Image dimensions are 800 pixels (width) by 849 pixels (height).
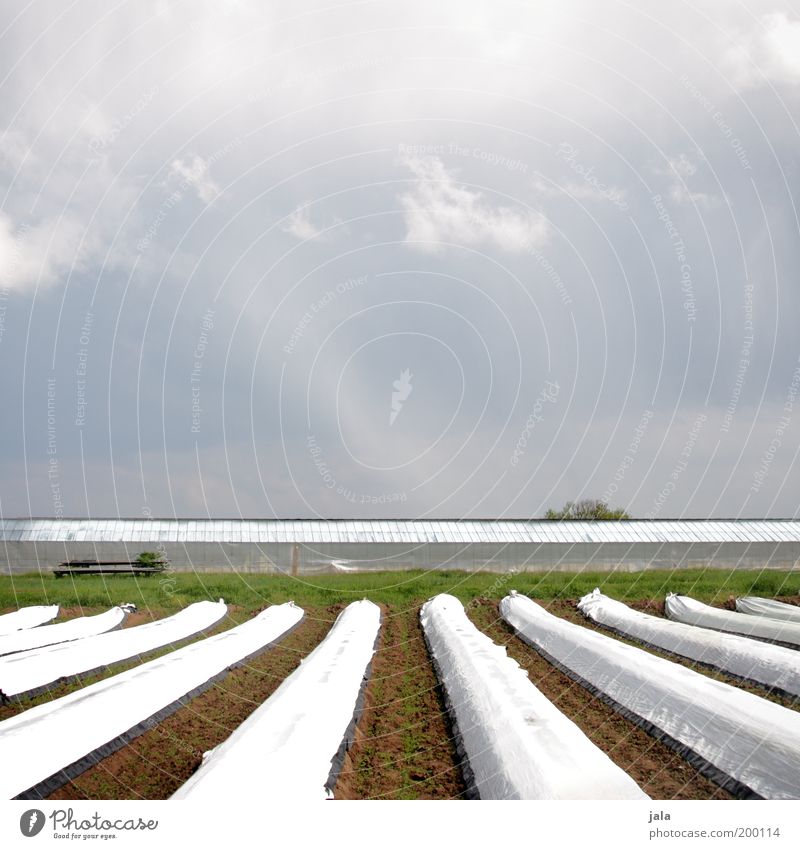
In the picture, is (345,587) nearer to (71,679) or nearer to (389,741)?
(71,679)

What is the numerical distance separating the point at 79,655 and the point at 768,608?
1935 centimetres

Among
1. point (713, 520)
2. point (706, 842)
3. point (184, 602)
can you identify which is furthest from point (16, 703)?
point (713, 520)

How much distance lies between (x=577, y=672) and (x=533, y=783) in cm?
755

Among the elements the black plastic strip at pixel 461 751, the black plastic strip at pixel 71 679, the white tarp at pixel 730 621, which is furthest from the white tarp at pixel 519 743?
the white tarp at pixel 730 621

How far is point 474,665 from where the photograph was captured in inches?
498

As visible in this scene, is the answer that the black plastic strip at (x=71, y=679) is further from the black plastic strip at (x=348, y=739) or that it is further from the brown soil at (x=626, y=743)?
the brown soil at (x=626, y=743)

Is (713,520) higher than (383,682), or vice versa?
(713,520)

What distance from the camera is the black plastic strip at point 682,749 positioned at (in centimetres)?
762

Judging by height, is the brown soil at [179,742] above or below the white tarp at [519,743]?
below

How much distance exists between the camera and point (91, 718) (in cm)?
919

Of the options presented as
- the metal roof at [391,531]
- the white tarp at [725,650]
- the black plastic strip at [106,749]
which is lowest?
the black plastic strip at [106,749]

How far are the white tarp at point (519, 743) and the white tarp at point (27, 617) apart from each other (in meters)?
14.3

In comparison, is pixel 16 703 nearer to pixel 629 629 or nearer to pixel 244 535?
pixel 629 629

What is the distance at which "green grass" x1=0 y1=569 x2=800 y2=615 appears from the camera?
26.1 metres
